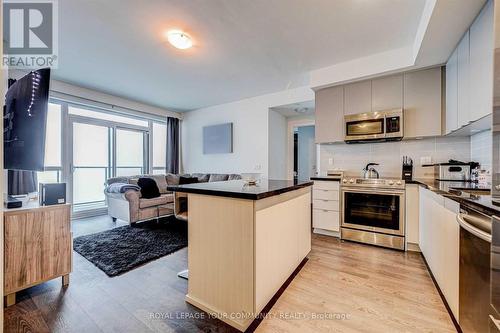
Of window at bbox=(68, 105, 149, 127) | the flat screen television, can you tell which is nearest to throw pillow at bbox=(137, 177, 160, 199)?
window at bbox=(68, 105, 149, 127)

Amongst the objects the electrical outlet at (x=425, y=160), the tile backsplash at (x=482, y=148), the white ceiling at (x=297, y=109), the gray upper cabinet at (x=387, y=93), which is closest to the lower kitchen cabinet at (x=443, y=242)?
the tile backsplash at (x=482, y=148)

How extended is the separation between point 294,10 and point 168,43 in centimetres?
155

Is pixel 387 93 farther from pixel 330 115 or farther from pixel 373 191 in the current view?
pixel 373 191

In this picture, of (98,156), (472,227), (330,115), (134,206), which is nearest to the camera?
(472,227)

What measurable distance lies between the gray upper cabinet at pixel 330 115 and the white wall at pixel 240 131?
729 mm

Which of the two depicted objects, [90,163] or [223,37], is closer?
[223,37]

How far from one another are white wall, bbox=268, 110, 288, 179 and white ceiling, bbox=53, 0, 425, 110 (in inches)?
41.8

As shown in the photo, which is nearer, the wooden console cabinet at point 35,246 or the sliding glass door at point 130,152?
the wooden console cabinet at point 35,246

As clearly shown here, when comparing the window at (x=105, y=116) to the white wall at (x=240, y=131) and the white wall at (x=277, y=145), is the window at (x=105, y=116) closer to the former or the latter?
the white wall at (x=240, y=131)

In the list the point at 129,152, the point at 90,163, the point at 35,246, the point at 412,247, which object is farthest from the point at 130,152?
the point at 412,247

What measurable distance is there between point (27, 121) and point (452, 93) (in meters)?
4.02

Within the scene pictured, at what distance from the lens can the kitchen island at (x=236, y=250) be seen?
140 centimetres

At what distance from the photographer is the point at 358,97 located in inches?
124

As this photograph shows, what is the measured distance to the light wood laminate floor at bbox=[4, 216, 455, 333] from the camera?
144 centimetres
